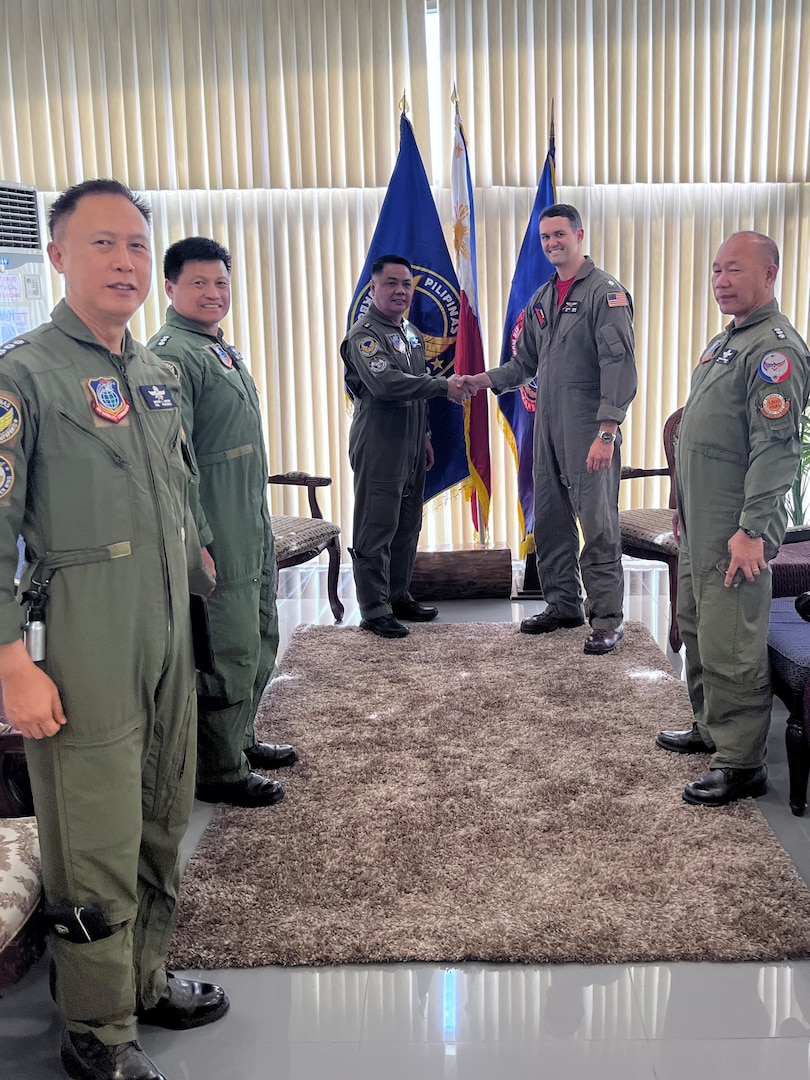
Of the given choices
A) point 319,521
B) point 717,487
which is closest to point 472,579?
point 319,521

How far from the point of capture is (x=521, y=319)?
4.61 m

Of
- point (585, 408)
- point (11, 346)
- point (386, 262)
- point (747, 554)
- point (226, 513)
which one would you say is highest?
point (386, 262)

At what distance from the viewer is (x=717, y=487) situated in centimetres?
244

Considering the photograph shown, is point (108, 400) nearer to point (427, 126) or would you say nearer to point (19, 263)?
point (19, 263)

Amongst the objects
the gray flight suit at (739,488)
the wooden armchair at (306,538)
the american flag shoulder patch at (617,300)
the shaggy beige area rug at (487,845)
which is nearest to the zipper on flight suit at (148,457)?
the shaggy beige area rug at (487,845)

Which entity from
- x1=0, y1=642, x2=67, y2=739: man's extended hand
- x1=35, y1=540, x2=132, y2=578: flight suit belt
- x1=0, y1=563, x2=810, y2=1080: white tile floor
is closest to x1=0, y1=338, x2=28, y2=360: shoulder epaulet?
x1=35, y1=540, x2=132, y2=578: flight suit belt

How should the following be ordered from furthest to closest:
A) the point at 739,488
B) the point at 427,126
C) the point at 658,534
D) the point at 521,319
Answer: the point at 427,126 → the point at 521,319 → the point at 658,534 → the point at 739,488

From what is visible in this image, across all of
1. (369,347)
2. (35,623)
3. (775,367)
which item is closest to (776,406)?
(775,367)

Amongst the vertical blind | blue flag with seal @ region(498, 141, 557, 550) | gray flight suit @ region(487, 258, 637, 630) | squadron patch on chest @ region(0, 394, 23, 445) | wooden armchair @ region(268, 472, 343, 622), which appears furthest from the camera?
the vertical blind

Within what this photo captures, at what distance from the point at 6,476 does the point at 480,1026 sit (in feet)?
4.25

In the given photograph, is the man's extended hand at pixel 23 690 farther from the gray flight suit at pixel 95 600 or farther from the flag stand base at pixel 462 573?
the flag stand base at pixel 462 573

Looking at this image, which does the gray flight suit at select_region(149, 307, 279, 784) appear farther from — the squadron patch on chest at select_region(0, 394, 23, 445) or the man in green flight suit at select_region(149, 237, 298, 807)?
the squadron patch on chest at select_region(0, 394, 23, 445)

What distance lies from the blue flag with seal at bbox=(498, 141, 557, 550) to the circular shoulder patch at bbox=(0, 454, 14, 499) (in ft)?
11.3

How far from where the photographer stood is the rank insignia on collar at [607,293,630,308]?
364 cm
